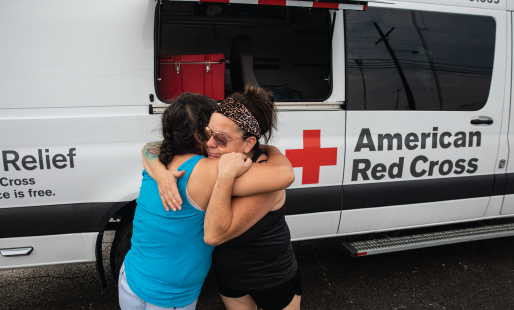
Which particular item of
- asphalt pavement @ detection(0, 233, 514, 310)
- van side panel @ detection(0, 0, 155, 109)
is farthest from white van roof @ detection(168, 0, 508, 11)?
asphalt pavement @ detection(0, 233, 514, 310)

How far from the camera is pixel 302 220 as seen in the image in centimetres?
254

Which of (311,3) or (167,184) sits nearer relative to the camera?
(167,184)

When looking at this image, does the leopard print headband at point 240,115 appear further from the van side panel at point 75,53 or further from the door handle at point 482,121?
the door handle at point 482,121

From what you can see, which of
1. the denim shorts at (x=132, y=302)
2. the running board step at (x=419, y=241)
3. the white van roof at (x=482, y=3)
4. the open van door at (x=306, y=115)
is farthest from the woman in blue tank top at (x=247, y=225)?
the white van roof at (x=482, y=3)

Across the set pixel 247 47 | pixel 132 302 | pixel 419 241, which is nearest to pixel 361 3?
pixel 247 47

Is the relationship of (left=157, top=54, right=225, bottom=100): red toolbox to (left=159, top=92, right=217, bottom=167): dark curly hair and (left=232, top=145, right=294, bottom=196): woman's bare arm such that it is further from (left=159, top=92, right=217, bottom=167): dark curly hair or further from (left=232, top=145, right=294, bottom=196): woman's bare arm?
(left=232, top=145, right=294, bottom=196): woman's bare arm

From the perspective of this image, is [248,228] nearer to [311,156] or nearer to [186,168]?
[186,168]

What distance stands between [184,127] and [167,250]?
442 millimetres

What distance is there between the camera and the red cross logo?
7.97 feet

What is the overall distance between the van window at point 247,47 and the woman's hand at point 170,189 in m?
1.48

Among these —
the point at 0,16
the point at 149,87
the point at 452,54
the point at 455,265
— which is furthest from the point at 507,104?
the point at 0,16

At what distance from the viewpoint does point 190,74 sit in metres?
2.52

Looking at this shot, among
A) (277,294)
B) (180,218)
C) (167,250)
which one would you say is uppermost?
(180,218)

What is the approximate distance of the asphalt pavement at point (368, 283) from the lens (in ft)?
8.62
